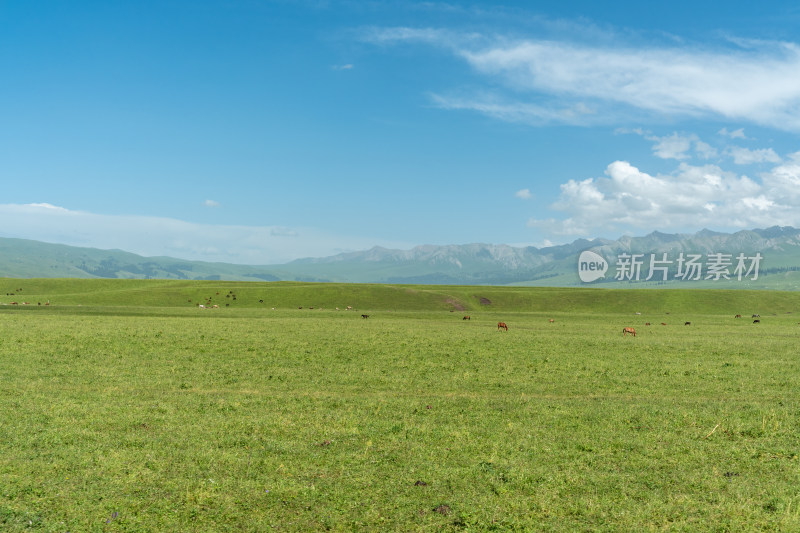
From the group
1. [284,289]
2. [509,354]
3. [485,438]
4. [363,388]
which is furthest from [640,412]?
[284,289]

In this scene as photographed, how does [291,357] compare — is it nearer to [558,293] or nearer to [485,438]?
[485,438]

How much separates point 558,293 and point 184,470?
148 meters

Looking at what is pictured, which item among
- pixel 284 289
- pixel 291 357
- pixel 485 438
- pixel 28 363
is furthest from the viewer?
→ pixel 284 289

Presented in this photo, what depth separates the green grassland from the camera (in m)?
14.9

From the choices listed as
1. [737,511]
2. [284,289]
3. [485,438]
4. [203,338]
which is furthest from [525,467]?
[284,289]

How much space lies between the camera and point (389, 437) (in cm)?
2186

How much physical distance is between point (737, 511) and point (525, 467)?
6276 millimetres

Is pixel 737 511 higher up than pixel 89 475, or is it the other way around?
pixel 737 511

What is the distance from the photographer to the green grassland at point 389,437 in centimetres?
1494

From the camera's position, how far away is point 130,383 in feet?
106

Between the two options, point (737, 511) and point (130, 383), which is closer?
point (737, 511)

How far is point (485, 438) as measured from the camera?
21.8m

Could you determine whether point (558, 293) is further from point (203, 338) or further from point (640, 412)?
point (640, 412)

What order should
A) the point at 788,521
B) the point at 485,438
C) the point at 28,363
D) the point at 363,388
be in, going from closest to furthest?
1. the point at 788,521
2. the point at 485,438
3. the point at 363,388
4. the point at 28,363
